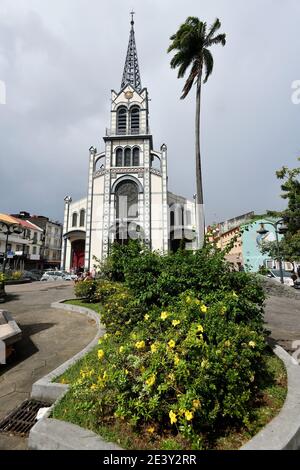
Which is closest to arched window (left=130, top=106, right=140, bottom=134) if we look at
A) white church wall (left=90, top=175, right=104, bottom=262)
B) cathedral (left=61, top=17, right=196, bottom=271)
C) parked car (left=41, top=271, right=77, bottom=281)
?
cathedral (left=61, top=17, right=196, bottom=271)

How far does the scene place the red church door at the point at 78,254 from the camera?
32.6 m

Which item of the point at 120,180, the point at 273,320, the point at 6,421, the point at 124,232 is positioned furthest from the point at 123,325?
the point at 120,180

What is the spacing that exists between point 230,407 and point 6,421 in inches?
99.2

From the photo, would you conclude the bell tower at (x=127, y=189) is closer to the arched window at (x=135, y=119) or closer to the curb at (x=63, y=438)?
the arched window at (x=135, y=119)

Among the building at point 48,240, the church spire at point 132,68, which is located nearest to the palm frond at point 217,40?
the church spire at point 132,68

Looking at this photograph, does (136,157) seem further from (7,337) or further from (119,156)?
(7,337)

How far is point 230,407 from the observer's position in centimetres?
222

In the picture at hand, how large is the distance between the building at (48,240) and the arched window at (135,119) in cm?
2899

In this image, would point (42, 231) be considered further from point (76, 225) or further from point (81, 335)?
point (81, 335)

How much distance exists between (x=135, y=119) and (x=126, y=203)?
12.9m

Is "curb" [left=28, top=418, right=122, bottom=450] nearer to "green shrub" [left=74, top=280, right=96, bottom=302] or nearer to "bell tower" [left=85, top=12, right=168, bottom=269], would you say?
"green shrub" [left=74, top=280, right=96, bottom=302]

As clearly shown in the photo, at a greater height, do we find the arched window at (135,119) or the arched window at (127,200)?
the arched window at (135,119)

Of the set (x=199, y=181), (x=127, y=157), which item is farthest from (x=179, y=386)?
(x=127, y=157)
